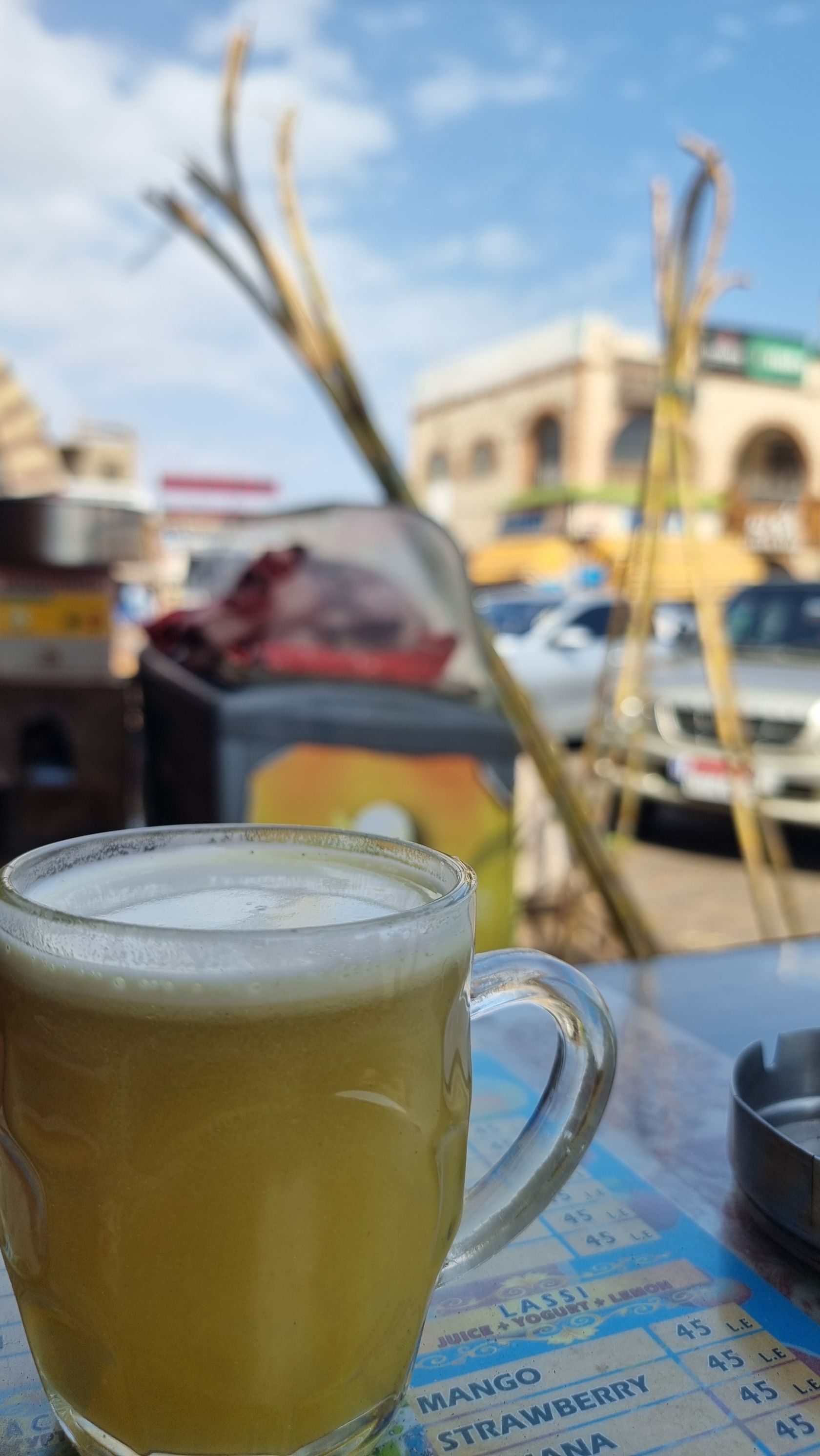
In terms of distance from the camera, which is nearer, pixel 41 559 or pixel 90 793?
pixel 41 559

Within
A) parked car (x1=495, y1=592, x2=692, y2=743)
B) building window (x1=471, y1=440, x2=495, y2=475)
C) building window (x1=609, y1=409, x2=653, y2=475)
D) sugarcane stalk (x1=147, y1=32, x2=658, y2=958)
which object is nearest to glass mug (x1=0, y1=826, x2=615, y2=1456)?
sugarcane stalk (x1=147, y1=32, x2=658, y2=958)

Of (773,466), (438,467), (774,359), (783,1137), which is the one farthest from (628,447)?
(783,1137)

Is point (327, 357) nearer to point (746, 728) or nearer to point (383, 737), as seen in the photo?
point (383, 737)

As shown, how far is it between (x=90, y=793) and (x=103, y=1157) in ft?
10.4

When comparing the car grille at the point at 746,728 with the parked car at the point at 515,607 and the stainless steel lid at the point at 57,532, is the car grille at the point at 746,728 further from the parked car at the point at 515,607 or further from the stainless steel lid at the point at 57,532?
the stainless steel lid at the point at 57,532

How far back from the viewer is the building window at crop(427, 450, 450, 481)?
27094mm

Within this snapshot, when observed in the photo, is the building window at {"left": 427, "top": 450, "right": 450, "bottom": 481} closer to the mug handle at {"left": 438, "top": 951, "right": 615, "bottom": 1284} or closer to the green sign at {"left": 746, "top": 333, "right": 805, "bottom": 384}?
the green sign at {"left": 746, "top": 333, "right": 805, "bottom": 384}

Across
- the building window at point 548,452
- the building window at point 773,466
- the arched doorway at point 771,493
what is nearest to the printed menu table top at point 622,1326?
the arched doorway at point 771,493

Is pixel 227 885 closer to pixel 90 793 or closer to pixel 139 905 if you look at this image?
pixel 139 905

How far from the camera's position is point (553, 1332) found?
1.78ft

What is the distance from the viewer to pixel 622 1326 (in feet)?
1.79

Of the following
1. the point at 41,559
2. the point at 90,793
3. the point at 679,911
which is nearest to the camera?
the point at 41,559

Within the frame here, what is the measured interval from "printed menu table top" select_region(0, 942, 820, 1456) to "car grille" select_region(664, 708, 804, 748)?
189 inches

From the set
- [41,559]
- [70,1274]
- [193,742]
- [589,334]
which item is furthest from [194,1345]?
[589,334]
